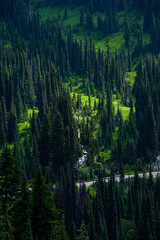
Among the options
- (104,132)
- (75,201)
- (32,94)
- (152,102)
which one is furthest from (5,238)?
(32,94)

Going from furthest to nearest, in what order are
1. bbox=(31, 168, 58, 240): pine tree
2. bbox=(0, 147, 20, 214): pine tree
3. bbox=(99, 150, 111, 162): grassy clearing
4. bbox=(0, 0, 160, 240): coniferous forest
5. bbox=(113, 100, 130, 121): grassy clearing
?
1. bbox=(113, 100, 130, 121): grassy clearing
2. bbox=(99, 150, 111, 162): grassy clearing
3. bbox=(0, 0, 160, 240): coniferous forest
4. bbox=(0, 147, 20, 214): pine tree
5. bbox=(31, 168, 58, 240): pine tree

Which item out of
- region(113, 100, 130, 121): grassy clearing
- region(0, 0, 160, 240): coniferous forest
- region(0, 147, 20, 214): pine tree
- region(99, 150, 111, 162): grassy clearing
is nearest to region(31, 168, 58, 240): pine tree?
region(0, 0, 160, 240): coniferous forest

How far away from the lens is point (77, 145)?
400 ft

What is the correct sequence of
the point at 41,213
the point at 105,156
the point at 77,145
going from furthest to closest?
the point at 105,156, the point at 77,145, the point at 41,213

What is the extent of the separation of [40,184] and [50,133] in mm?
82143

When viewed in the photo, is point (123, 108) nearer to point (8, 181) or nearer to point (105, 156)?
point (105, 156)

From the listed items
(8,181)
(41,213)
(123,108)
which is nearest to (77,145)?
(123,108)

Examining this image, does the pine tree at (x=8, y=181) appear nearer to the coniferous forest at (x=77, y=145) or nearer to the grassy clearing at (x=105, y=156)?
the coniferous forest at (x=77, y=145)

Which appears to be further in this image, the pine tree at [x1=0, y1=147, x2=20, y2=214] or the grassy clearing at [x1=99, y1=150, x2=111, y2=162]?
the grassy clearing at [x1=99, y1=150, x2=111, y2=162]

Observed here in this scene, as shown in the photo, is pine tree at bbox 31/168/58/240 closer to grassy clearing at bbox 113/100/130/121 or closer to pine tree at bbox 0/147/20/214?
pine tree at bbox 0/147/20/214

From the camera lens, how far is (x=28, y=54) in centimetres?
18562

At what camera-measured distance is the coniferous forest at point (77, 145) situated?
39.4 metres

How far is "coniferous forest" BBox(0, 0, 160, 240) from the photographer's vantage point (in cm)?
3938

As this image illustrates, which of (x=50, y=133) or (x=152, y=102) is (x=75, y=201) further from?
(x=152, y=102)
